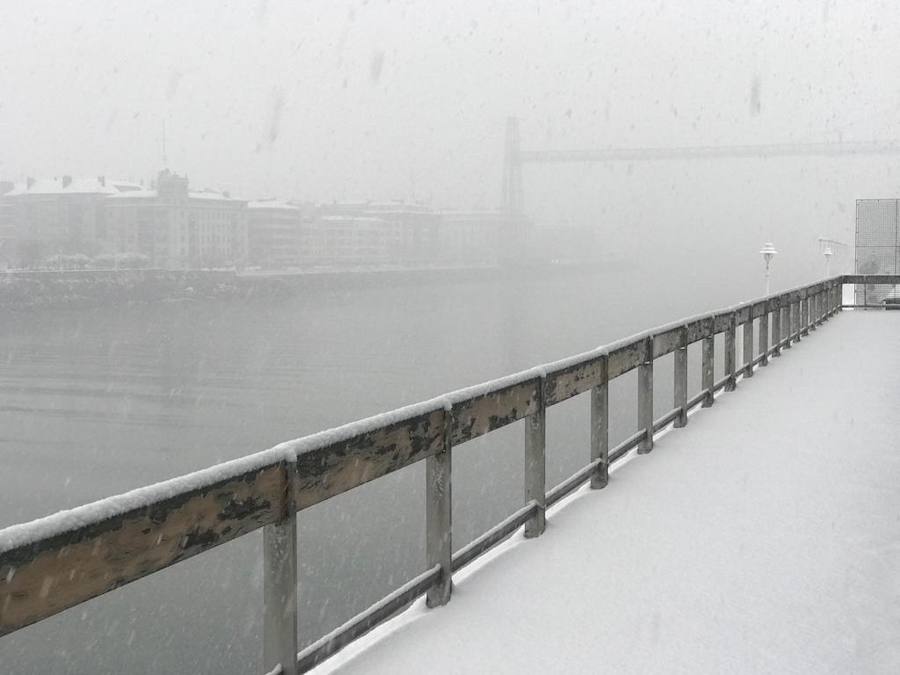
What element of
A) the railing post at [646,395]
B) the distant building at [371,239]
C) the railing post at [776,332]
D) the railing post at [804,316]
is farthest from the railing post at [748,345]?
the distant building at [371,239]

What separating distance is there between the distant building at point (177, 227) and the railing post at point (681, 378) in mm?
138122

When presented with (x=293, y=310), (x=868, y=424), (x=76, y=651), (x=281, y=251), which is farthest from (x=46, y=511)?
(x=281, y=251)

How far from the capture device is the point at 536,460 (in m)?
5.81

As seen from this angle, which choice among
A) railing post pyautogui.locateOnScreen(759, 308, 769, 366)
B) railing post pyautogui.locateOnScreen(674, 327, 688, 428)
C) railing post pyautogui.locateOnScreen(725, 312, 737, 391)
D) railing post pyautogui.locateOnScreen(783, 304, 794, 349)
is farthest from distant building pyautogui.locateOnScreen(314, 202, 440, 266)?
railing post pyautogui.locateOnScreen(674, 327, 688, 428)

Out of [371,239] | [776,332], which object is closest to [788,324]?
[776,332]

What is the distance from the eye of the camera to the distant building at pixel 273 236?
15975 centimetres

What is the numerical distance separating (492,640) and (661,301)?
357 feet

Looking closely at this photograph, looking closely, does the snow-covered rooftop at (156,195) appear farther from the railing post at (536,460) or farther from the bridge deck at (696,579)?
the railing post at (536,460)

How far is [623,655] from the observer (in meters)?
4.20

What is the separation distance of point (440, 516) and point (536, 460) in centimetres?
121

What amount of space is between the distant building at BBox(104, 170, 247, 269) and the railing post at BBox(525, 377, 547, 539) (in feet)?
465

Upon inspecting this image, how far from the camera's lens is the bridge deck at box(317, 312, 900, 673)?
13.8 feet

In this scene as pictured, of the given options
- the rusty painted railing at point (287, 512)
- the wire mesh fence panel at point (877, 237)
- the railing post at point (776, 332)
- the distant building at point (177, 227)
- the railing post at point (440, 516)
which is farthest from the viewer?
the distant building at point (177, 227)

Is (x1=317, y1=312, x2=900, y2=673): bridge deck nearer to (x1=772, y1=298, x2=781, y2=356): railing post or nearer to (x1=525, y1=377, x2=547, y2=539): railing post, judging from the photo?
(x1=525, y1=377, x2=547, y2=539): railing post
